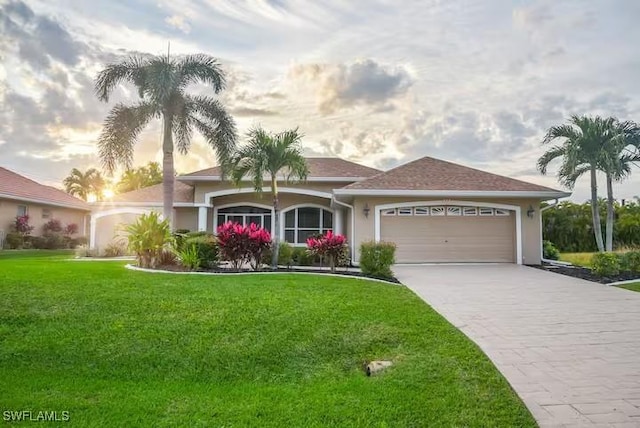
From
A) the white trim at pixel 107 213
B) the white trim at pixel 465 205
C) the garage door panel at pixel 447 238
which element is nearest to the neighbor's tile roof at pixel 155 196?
the white trim at pixel 107 213

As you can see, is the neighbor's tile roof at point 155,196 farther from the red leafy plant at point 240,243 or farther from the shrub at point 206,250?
the red leafy plant at point 240,243

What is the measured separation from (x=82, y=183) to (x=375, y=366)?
177ft

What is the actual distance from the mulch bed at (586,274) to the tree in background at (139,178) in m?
42.9

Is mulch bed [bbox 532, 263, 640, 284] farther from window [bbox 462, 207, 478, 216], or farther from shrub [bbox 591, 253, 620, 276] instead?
window [bbox 462, 207, 478, 216]

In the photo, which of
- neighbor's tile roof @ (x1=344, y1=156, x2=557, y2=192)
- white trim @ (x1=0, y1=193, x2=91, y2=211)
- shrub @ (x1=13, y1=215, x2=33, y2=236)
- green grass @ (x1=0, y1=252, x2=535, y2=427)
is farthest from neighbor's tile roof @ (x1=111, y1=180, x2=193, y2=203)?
green grass @ (x1=0, y1=252, x2=535, y2=427)

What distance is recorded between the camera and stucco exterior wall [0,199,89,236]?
2292 centimetres

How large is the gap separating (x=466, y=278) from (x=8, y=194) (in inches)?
916

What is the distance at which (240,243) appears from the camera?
13.2m

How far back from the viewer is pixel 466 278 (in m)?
12.4

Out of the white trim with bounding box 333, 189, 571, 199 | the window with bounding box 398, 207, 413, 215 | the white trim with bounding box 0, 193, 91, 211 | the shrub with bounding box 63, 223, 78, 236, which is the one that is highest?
the white trim with bounding box 0, 193, 91, 211

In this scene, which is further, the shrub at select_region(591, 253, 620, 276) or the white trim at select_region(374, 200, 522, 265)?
the white trim at select_region(374, 200, 522, 265)

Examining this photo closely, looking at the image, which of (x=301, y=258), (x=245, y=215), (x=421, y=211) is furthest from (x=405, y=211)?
(x=245, y=215)

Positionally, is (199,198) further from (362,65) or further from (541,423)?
(541,423)

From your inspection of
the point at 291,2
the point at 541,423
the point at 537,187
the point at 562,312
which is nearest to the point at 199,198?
the point at 291,2
